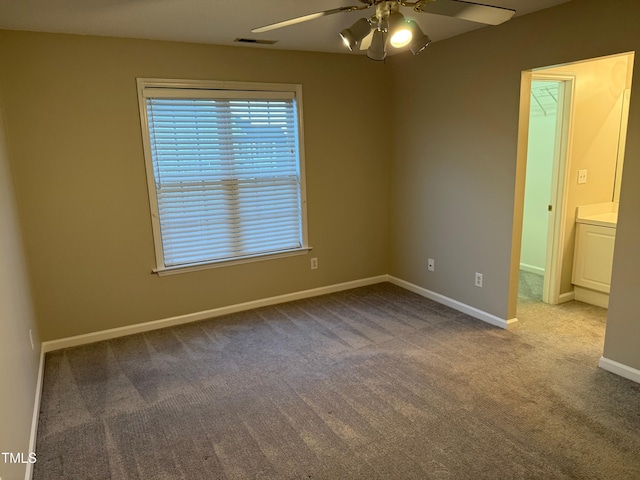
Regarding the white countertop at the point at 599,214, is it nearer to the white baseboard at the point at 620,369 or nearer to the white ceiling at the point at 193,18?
the white baseboard at the point at 620,369

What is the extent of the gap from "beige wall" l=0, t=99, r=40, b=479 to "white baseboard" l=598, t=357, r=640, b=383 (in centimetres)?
326

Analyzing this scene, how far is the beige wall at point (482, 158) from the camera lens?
2678mm

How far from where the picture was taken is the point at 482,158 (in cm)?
357

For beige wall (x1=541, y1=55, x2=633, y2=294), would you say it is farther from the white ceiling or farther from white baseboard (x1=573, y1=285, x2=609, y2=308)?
the white ceiling

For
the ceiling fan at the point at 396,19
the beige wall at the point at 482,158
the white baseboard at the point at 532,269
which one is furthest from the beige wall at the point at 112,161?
the white baseboard at the point at 532,269

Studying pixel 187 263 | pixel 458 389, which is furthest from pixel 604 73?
pixel 187 263

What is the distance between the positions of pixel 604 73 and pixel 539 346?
2.41 metres

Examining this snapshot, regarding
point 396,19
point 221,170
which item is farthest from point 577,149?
point 221,170

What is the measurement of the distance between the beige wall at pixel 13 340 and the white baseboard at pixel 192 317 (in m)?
0.36

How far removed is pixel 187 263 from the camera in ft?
12.6

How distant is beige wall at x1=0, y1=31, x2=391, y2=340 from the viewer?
10.3 ft

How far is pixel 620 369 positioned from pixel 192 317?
324cm

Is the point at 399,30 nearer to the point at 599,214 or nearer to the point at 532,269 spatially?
the point at 599,214

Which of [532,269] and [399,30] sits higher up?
[399,30]
